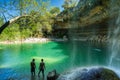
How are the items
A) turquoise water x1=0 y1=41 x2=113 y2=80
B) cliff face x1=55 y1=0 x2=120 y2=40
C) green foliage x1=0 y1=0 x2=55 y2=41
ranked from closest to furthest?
green foliage x1=0 y1=0 x2=55 y2=41, turquoise water x1=0 y1=41 x2=113 y2=80, cliff face x1=55 y1=0 x2=120 y2=40

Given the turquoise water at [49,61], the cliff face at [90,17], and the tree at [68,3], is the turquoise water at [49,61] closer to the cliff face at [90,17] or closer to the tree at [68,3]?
the cliff face at [90,17]

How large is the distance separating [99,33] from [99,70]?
45.4 meters

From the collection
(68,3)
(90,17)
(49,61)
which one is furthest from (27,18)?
(68,3)

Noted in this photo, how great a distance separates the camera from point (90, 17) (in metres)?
51.0

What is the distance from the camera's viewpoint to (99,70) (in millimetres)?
10031

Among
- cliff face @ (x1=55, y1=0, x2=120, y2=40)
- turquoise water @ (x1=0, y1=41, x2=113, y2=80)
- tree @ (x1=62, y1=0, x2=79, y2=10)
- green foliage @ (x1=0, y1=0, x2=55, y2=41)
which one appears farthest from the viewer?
tree @ (x1=62, y1=0, x2=79, y2=10)

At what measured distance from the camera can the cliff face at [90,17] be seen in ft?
142

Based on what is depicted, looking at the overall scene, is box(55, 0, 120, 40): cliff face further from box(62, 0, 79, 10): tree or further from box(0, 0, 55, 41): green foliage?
box(0, 0, 55, 41): green foliage

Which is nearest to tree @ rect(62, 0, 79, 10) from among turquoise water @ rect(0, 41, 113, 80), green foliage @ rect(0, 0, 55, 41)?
turquoise water @ rect(0, 41, 113, 80)

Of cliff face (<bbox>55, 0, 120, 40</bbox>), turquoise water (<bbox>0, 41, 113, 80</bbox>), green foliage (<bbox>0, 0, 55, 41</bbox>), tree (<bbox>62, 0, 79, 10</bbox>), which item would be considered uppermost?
tree (<bbox>62, 0, 79, 10</bbox>)

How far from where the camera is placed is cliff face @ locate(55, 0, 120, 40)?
4327 centimetres

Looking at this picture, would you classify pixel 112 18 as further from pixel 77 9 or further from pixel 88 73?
pixel 88 73

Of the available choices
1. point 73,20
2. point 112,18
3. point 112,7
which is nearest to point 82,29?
point 73,20

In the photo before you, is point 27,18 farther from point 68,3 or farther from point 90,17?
point 68,3
